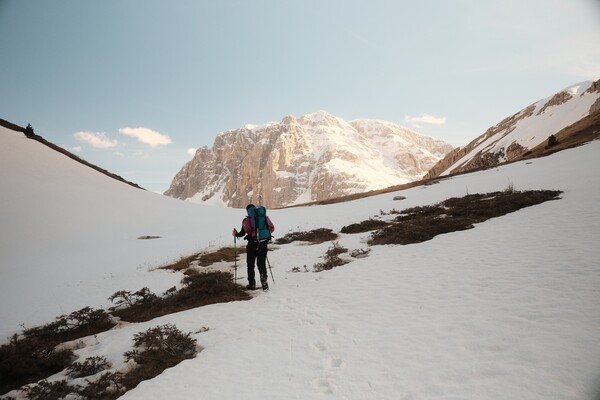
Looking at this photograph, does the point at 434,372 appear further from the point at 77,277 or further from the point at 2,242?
the point at 2,242

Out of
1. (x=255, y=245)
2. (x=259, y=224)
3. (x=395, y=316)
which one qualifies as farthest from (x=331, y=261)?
(x=395, y=316)

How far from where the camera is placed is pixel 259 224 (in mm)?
10352

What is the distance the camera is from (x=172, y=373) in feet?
17.4

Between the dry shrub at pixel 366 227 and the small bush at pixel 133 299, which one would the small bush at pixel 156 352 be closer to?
the small bush at pixel 133 299

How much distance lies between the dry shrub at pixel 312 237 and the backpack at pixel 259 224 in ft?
26.5

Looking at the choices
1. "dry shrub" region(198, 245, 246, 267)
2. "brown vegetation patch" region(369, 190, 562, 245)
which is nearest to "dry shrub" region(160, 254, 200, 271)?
"dry shrub" region(198, 245, 246, 267)

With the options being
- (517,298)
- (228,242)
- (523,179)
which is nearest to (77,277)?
(228,242)

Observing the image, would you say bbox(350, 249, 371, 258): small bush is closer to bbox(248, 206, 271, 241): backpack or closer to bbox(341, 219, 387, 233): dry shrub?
bbox(248, 206, 271, 241): backpack

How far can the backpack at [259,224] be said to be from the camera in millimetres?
10320

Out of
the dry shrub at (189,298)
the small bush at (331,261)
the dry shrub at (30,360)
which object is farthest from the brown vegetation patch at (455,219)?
the dry shrub at (30,360)

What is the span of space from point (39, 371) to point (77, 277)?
32.8ft

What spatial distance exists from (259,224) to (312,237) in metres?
9.50

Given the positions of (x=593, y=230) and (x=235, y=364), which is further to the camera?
(x=593, y=230)

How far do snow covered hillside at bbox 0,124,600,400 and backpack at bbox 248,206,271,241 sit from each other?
199cm
